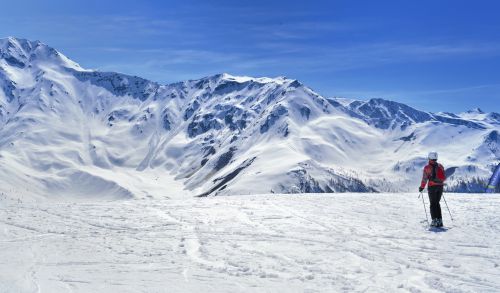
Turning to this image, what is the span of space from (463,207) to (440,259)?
13.5 meters

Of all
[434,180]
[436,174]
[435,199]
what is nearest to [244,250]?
[435,199]

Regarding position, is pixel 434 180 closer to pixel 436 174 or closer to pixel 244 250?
pixel 436 174

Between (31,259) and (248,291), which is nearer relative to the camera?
(248,291)

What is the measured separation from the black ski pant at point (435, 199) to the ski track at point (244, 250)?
0.94m

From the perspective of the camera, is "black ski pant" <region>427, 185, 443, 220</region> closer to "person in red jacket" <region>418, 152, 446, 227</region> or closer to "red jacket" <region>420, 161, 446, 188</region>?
"person in red jacket" <region>418, 152, 446, 227</region>

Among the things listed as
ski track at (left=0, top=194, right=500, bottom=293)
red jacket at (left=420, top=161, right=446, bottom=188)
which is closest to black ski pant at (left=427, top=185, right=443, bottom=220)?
red jacket at (left=420, top=161, right=446, bottom=188)

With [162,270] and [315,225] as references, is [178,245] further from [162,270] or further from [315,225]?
[315,225]

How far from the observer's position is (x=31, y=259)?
1280 centimetres

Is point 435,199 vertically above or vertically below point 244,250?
above

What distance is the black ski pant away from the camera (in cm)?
1930

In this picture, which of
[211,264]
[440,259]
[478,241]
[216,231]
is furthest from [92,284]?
[478,241]

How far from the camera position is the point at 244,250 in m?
14.1

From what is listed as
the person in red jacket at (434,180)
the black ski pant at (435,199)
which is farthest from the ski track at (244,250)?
the person in red jacket at (434,180)

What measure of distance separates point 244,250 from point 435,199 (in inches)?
385
